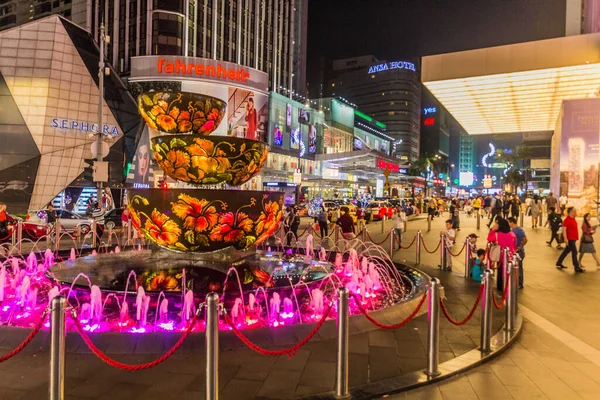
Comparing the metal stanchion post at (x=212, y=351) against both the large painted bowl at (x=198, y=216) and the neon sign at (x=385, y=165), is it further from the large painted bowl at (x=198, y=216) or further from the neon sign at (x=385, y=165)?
the neon sign at (x=385, y=165)

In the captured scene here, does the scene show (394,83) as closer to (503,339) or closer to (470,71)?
(470,71)

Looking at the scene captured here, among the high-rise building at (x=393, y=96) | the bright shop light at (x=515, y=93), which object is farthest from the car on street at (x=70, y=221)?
the high-rise building at (x=393, y=96)

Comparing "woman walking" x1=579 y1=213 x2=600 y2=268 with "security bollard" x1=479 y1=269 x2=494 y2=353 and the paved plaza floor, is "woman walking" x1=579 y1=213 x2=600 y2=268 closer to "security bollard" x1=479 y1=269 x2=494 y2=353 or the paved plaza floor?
the paved plaza floor

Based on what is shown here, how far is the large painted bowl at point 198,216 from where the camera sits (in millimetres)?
7279

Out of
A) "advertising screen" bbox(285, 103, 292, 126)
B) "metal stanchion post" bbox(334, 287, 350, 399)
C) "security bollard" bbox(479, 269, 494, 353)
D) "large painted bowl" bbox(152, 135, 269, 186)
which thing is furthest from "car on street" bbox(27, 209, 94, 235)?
"advertising screen" bbox(285, 103, 292, 126)

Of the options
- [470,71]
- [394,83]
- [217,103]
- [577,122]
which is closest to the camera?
[217,103]

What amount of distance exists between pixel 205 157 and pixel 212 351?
4.10 m

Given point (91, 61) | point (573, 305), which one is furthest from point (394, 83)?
point (573, 305)

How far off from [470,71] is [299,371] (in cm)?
1922

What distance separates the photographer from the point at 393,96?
146 m

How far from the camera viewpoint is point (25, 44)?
3055 centimetres

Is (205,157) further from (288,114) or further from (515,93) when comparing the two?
(288,114)

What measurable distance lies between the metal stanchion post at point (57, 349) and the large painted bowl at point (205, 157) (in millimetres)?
3980

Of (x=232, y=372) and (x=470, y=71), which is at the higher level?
(x=470, y=71)
